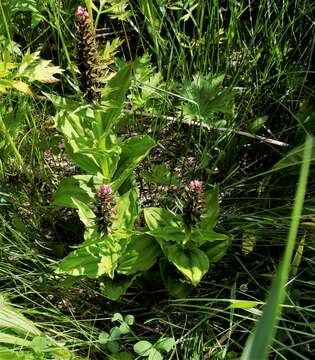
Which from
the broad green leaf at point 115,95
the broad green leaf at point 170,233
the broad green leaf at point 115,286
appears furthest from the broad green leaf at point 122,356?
the broad green leaf at point 115,95

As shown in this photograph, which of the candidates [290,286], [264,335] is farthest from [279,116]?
[264,335]

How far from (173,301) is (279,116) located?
2.10 ft

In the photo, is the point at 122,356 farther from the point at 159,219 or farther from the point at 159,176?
the point at 159,176

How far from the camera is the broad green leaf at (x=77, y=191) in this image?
1.32m

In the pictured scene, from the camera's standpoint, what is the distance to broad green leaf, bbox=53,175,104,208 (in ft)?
4.34

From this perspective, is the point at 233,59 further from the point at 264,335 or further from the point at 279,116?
the point at 264,335

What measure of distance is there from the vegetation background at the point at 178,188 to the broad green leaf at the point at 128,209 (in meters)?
0.14

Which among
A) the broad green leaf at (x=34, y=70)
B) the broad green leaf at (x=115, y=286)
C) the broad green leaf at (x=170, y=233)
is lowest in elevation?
the broad green leaf at (x=115, y=286)

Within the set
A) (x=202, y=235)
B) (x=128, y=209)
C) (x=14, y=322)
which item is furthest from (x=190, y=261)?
(x=14, y=322)

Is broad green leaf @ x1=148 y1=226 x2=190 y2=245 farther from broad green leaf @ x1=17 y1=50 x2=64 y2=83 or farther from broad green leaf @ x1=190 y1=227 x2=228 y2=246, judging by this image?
broad green leaf @ x1=17 y1=50 x2=64 y2=83

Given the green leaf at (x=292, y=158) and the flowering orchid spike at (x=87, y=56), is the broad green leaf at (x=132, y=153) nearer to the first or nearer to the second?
the flowering orchid spike at (x=87, y=56)

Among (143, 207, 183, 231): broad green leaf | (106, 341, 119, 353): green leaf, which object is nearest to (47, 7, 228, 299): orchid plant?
(143, 207, 183, 231): broad green leaf

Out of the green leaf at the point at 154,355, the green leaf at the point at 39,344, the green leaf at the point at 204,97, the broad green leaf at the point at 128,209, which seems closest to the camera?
the green leaf at the point at 39,344

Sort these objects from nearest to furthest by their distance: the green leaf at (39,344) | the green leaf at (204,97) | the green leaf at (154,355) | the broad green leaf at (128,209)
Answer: the green leaf at (39,344) → the green leaf at (154,355) → the broad green leaf at (128,209) → the green leaf at (204,97)
